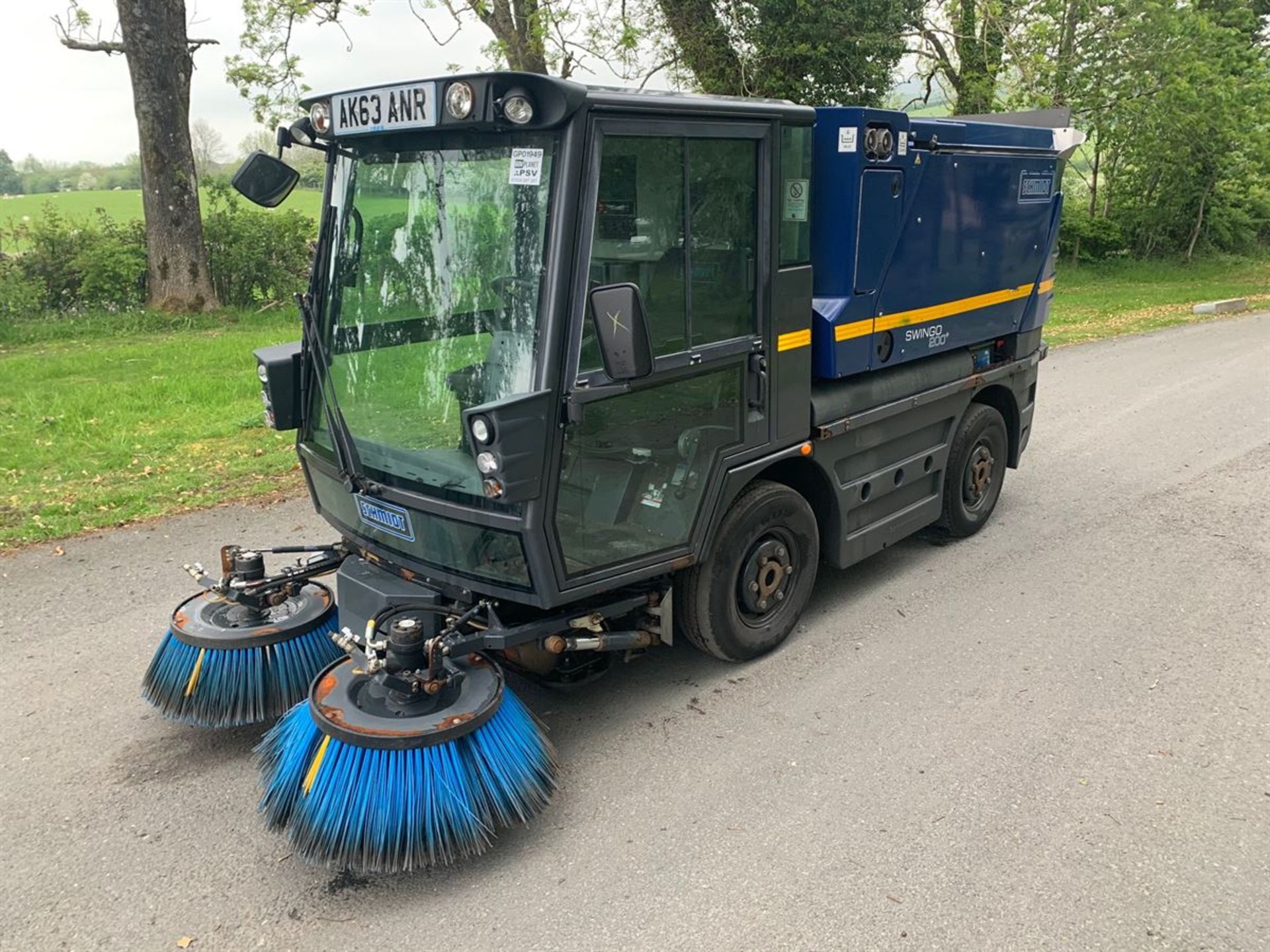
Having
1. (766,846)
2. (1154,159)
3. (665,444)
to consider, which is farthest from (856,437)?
(1154,159)

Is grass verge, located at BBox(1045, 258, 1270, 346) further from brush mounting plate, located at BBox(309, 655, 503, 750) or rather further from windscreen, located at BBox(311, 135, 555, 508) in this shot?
brush mounting plate, located at BBox(309, 655, 503, 750)

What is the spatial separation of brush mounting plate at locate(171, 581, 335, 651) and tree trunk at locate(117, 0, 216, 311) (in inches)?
429

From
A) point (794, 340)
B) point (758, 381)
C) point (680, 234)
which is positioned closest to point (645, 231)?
point (680, 234)

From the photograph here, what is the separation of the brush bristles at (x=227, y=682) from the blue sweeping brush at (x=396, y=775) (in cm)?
49

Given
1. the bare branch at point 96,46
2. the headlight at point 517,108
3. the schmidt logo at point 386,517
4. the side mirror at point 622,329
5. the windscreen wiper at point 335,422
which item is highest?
the bare branch at point 96,46

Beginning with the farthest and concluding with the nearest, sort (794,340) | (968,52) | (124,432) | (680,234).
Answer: (968,52) → (124,432) → (794,340) → (680,234)

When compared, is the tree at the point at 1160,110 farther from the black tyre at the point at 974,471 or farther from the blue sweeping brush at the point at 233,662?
the blue sweeping brush at the point at 233,662

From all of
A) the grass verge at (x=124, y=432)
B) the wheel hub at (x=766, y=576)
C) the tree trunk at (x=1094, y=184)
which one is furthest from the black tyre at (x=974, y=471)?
the tree trunk at (x=1094, y=184)

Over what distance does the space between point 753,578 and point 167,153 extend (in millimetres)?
11818

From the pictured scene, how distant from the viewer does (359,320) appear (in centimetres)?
367

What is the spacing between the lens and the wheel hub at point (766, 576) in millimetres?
4195

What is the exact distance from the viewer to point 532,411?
3.03 meters

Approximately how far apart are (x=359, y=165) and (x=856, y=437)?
250 centimetres

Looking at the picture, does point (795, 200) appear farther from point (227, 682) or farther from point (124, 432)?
point (124, 432)
